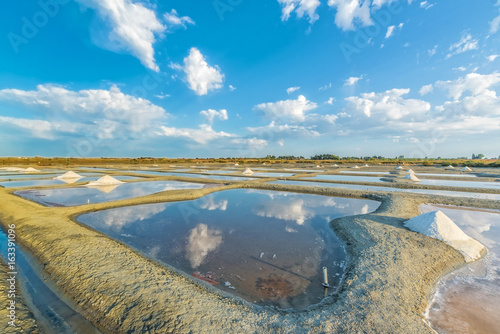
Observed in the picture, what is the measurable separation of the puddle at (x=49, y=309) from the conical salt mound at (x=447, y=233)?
11.4 metres

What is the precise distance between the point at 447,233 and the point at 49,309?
13106mm

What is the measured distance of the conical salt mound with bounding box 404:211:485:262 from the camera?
7447 mm

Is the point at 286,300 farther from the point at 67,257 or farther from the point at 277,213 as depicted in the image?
the point at 277,213

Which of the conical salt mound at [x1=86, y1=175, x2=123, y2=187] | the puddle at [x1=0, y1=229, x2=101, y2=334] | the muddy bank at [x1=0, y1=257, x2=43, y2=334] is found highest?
the conical salt mound at [x1=86, y1=175, x2=123, y2=187]

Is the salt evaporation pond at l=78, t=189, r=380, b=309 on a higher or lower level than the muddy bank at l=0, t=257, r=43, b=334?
lower

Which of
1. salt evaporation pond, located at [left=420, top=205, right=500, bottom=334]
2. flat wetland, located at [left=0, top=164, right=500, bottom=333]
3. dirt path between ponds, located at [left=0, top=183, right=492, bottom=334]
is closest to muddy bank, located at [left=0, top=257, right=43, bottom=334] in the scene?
flat wetland, located at [left=0, top=164, right=500, bottom=333]

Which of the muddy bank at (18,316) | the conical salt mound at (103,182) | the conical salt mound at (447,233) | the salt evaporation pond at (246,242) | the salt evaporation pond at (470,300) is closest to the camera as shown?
the muddy bank at (18,316)

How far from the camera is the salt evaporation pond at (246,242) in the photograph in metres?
5.76

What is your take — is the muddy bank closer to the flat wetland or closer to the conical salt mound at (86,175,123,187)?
the flat wetland

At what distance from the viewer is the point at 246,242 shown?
336 inches

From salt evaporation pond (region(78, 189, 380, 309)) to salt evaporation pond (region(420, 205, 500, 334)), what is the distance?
7.45 ft

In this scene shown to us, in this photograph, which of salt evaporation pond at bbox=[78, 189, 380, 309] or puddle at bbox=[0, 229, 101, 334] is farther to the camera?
salt evaporation pond at bbox=[78, 189, 380, 309]

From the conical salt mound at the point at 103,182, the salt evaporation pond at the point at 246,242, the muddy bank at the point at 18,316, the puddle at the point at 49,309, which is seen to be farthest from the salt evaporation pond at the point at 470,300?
the conical salt mound at the point at 103,182

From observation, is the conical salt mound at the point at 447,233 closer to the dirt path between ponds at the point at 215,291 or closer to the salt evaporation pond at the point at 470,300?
the salt evaporation pond at the point at 470,300
